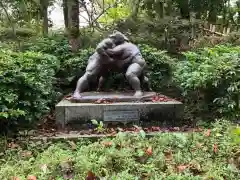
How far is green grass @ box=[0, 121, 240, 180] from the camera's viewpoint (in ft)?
11.4

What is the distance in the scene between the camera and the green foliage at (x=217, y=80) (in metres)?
5.20

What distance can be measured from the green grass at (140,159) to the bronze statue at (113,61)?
1.58 metres

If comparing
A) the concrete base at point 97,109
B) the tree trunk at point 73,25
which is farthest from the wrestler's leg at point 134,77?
the tree trunk at point 73,25

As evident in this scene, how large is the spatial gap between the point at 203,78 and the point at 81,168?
2.59m

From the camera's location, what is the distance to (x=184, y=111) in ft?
19.2

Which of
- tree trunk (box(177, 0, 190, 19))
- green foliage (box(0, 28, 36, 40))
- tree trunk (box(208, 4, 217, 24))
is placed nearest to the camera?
green foliage (box(0, 28, 36, 40))

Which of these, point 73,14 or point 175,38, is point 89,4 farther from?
point 175,38

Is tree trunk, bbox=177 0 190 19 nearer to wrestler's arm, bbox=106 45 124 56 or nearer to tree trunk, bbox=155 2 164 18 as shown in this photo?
tree trunk, bbox=155 2 164 18

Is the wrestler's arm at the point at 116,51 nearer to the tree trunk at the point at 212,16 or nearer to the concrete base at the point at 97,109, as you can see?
the concrete base at the point at 97,109

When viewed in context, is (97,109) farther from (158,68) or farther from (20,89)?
(158,68)

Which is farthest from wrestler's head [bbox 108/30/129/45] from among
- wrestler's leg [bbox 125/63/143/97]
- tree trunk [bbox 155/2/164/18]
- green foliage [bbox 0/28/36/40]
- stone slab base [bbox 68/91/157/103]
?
tree trunk [bbox 155/2/164/18]

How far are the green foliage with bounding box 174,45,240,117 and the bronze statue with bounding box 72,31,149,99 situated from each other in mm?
771

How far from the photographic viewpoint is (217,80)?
208 inches

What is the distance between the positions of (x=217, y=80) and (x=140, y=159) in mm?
2084
